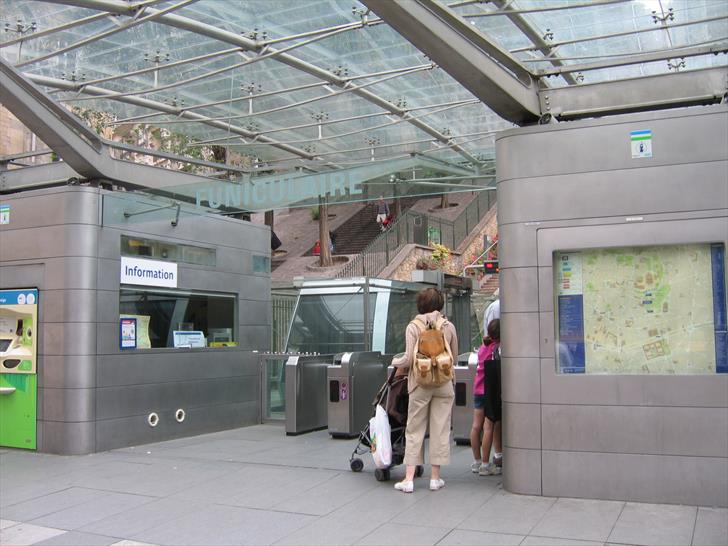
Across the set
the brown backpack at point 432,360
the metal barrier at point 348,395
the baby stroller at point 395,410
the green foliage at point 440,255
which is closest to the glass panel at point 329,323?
the metal barrier at point 348,395

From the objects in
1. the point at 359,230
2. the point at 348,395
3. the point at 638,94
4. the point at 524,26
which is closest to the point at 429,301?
the point at 638,94

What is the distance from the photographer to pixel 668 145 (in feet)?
20.2

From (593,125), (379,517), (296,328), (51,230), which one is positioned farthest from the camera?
(296,328)

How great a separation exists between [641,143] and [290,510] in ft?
13.7

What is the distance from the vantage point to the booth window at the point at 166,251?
9914mm

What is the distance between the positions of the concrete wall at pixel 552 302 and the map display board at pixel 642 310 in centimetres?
13

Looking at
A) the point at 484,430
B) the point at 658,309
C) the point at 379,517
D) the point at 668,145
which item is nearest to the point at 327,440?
the point at 484,430

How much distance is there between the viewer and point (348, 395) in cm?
1020

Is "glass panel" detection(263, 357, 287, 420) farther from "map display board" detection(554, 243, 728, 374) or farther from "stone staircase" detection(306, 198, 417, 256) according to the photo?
"stone staircase" detection(306, 198, 417, 256)

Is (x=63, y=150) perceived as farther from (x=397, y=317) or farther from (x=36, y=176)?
(x=397, y=317)

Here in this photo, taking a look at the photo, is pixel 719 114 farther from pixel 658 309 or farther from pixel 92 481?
pixel 92 481

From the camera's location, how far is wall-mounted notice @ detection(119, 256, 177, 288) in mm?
9797

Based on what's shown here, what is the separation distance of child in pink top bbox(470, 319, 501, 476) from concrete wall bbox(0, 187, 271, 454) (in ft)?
15.3

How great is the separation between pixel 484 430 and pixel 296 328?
21.3ft
